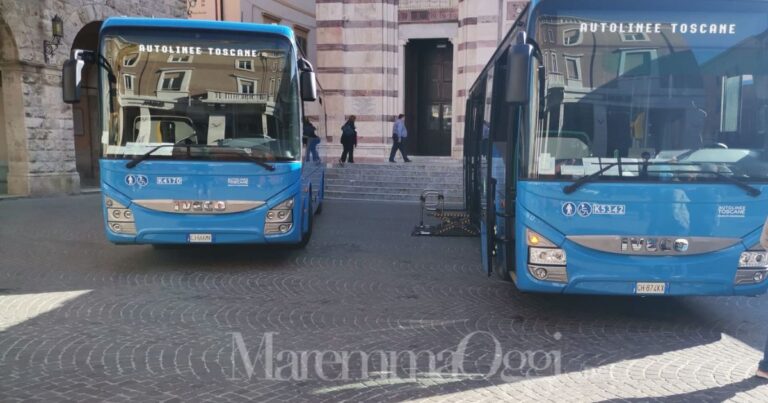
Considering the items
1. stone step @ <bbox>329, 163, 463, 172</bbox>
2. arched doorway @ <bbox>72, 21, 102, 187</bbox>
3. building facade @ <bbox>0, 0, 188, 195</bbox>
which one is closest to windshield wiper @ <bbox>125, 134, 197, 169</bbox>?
building facade @ <bbox>0, 0, 188, 195</bbox>

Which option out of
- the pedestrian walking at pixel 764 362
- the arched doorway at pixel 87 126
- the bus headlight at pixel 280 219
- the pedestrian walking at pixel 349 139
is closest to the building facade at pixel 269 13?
the arched doorway at pixel 87 126

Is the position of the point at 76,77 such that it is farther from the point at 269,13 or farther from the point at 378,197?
the point at 269,13

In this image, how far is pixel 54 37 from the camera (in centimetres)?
1617

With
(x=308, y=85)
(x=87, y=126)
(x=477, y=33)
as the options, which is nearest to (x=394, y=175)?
(x=477, y=33)

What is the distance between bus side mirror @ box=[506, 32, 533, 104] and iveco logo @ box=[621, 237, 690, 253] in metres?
1.65

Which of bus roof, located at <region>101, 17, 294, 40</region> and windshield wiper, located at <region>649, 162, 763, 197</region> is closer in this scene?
windshield wiper, located at <region>649, 162, 763, 197</region>

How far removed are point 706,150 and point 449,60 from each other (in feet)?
59.8

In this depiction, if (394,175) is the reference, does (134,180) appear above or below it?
above

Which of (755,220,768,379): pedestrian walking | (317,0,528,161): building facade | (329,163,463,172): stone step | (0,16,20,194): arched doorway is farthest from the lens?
(317,0,528,161): building facade

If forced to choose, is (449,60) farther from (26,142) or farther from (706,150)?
(706,150)

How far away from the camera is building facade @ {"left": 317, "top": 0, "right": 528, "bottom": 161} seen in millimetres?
21016

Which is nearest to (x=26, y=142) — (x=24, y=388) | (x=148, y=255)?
(x=148, y=255)

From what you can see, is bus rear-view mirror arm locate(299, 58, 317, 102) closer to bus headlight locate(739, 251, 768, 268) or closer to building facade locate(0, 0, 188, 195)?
bus headlight locate(739, 251, 768, 268)

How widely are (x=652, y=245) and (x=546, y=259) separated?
972mm
